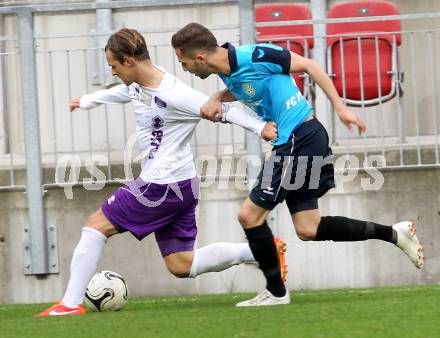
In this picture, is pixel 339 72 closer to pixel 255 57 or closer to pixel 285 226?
pixel 285 226

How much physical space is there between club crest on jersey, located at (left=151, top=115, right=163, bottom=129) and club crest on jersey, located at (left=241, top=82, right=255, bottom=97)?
0.51 meters

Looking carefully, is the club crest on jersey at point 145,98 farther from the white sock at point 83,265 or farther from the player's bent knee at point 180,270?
the player's bent knee at point 180,270

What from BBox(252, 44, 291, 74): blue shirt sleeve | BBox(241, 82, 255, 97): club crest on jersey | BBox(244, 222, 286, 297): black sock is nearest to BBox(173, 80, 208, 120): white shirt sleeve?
BBox(241, 82, 255, 97): club crest on jersey

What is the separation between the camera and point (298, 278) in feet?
31.0

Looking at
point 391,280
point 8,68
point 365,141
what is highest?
point 8,68

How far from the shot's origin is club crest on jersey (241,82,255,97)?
24.6ft

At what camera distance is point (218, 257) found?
8008 millimetres

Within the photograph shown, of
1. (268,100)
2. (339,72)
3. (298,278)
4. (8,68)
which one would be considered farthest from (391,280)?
(8,68)

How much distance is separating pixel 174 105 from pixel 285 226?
2.22m

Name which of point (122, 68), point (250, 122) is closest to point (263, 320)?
point (250, 122)

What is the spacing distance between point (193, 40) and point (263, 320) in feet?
5.44

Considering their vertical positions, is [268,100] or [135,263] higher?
[268,100]

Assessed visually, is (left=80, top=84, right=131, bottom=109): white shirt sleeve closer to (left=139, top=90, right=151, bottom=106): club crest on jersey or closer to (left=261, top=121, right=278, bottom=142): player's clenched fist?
(left=139, top=90, right=151, bottom=106): club crest on jersey

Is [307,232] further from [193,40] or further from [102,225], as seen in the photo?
[193,40]
